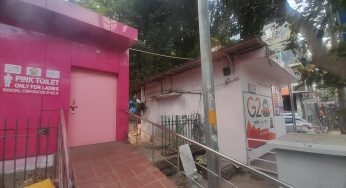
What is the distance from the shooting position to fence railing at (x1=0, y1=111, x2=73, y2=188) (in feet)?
13.5

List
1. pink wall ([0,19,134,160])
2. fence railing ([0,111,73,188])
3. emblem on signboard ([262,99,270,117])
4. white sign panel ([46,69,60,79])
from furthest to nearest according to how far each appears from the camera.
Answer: emblem on signboard ([262,99,270,117]) < white sign panel ([46,69,60,79]) < pink wall ([0,19,134,160]) < fence railing ([0,111,73,188])

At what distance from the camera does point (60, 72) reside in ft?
17.1

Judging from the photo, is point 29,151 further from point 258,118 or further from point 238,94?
point 258,118

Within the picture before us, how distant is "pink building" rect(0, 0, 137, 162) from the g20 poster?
4.29 m

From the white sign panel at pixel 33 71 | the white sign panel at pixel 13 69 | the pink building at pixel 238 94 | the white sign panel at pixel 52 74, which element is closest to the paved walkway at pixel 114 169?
the white sign panel at pixel 52 74

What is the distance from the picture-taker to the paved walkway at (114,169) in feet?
12.2

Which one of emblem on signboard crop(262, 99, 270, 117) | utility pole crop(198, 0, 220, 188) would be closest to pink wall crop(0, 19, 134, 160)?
utility pole crop(198, 0, 220, 188)

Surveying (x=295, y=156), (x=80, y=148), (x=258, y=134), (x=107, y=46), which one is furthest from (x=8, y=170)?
(x=258, y=134)

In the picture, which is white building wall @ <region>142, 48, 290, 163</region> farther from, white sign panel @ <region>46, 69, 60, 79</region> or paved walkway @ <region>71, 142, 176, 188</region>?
white sign panel @ <region>46, 69, 60, 79</region>

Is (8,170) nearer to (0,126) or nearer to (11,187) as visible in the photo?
(11,187)

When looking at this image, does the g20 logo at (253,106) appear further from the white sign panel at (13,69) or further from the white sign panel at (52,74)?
the white sign panel at (13,69)

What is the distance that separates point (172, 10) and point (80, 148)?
25.9 ft

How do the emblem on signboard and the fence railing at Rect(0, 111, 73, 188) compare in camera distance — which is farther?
the emblem on signboard

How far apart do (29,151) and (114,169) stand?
6.39 feet
